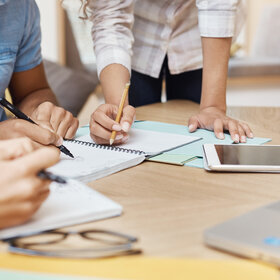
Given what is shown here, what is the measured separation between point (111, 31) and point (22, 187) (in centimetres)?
78

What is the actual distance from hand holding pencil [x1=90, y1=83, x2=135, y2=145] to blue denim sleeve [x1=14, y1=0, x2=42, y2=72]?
33 centimetres

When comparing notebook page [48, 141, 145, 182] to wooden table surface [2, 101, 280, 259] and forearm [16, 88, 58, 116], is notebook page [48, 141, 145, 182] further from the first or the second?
forearm [16, 88, 58, 116]

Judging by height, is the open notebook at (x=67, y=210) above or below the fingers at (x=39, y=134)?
below

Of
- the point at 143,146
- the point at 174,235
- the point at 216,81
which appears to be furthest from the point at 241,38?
the point at 174,235

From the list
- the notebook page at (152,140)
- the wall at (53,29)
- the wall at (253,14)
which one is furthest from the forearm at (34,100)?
the wall at (253,14)

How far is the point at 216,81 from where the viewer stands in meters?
1.22

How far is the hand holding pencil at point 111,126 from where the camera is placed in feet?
3.03

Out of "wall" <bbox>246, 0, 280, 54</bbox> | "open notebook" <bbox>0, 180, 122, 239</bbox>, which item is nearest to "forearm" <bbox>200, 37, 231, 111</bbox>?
"open notebook" <bbox>0, 180, 122, 239</bbox>

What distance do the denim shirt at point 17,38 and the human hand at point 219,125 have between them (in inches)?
17.5

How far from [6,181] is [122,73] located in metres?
0.69

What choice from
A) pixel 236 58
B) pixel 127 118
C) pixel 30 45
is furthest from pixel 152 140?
pixel 236 58

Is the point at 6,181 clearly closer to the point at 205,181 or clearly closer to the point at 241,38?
the point at 205,181

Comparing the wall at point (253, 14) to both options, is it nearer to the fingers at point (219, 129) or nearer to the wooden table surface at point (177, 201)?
the fingers at point (219, 129)

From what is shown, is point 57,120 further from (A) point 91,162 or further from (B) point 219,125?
(B) point 219,125
